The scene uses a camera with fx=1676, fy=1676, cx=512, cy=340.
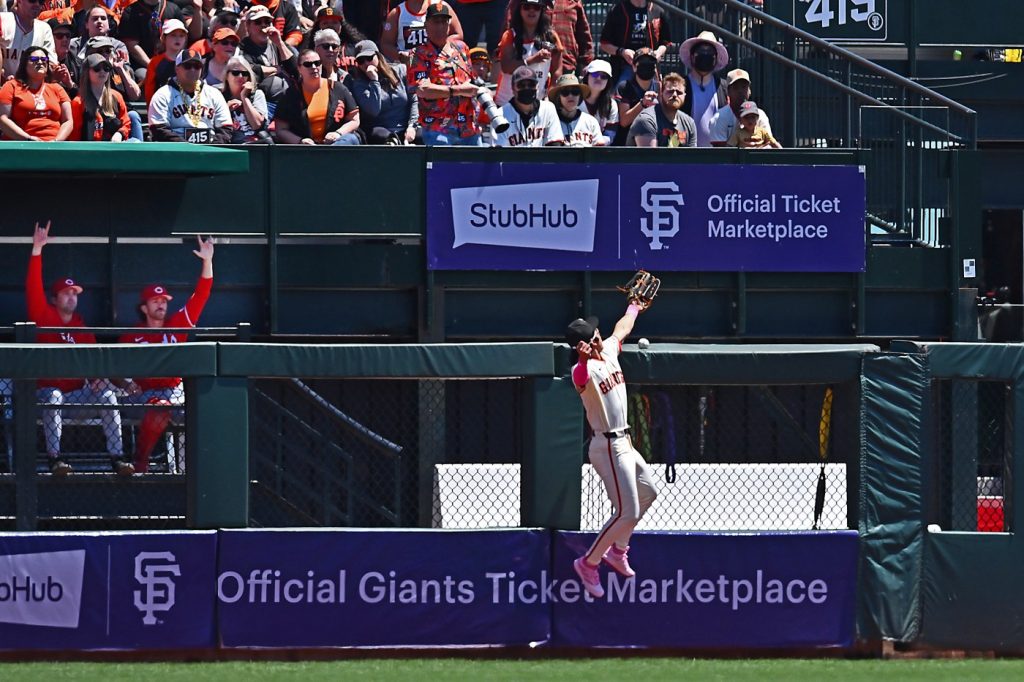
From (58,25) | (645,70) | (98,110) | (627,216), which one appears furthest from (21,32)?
(645,70)

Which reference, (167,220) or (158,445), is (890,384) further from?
(167,220)

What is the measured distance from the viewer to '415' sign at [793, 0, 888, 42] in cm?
1784

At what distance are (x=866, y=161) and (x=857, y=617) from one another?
6.31 metres

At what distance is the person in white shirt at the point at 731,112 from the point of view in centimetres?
1494

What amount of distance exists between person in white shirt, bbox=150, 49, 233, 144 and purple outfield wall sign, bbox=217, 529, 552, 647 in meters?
5.39

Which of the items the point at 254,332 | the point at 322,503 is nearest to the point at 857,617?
the point at 322,503

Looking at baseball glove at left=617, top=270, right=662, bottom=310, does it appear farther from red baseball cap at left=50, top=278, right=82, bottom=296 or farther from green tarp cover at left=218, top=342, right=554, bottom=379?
red baseball cap at left=50, top=278, right=82, bottom=296

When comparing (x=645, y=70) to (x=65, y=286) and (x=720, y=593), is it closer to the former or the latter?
(x=65, y=286)

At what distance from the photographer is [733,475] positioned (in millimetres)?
10352

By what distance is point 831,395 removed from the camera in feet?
33.7

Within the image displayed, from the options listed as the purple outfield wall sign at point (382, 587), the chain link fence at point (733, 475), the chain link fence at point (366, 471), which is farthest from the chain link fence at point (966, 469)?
the chain link fence at point (366, 471)

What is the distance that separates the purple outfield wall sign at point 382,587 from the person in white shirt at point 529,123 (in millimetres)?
5779

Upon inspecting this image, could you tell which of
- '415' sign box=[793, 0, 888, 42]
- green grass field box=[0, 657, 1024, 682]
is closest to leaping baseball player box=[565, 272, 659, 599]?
green grass field box=[0, 657, 1024, 682]

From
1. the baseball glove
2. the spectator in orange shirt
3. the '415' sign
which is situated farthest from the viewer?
the '415' sign
